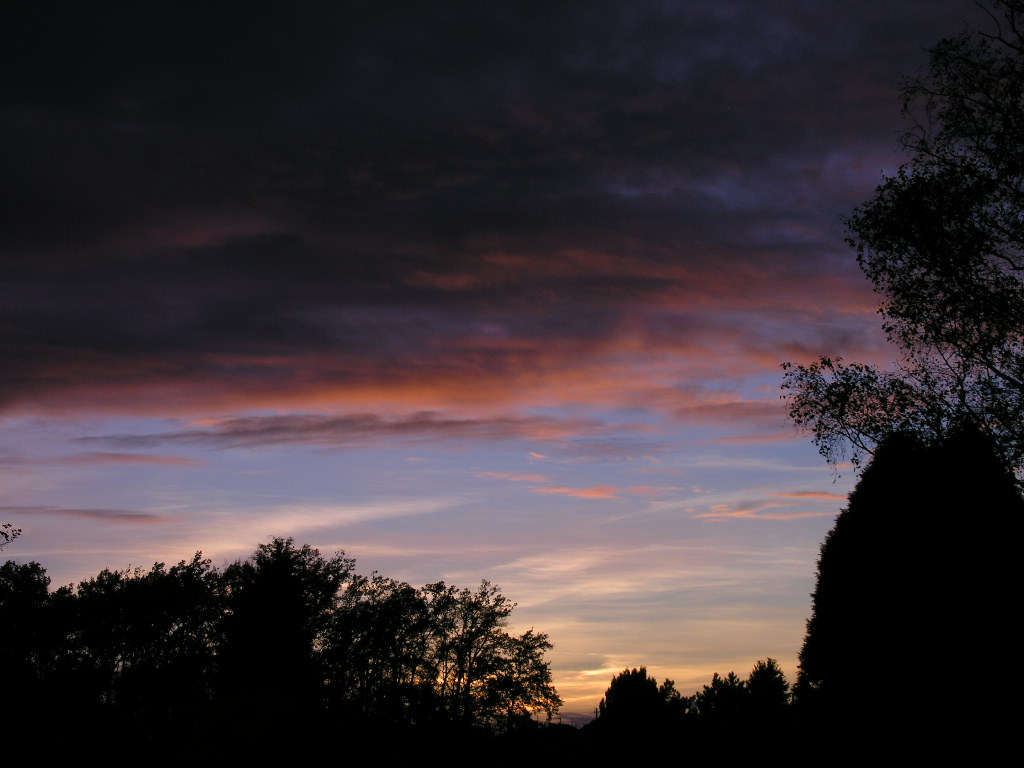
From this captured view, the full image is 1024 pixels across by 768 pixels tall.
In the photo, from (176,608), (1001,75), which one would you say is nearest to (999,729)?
(1001,75)

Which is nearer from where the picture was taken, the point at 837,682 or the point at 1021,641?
the point at 1021,641

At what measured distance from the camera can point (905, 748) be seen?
85.6ft

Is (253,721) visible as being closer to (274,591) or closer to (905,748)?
(905,748)

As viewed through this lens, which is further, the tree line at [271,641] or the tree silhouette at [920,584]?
the tree line at [271,641]

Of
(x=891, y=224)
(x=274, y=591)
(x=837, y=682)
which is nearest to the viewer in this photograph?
(x=891, y=224)

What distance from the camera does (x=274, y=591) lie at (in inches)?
2483

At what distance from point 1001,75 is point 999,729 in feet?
58.7

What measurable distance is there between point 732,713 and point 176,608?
48.8 meters

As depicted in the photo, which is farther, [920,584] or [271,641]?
[271,641]

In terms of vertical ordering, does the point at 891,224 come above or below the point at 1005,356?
above

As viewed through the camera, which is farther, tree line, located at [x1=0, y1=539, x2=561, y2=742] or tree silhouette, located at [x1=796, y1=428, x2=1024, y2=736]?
tree line, located at [x1=0, y1=539, x2=561, y2=742]

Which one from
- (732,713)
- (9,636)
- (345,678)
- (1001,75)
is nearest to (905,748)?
(1001,75)

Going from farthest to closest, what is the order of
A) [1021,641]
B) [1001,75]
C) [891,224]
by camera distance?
[1021,641]
[891,224]
[1001,75]

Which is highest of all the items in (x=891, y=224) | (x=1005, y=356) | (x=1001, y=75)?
(x=1001, y=75)
